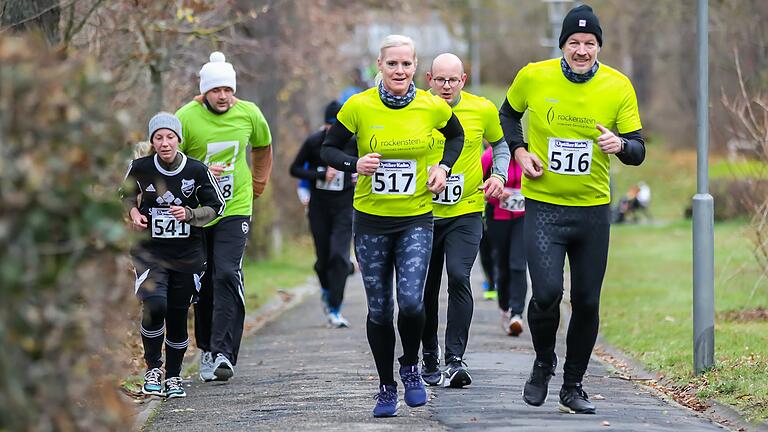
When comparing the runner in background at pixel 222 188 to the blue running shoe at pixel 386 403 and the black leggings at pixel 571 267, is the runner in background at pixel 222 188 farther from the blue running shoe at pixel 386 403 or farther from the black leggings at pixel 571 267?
the black leggings at pixel 571 267

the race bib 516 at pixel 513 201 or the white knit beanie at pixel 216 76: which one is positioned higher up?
the white knit beanie at pixel 216 76

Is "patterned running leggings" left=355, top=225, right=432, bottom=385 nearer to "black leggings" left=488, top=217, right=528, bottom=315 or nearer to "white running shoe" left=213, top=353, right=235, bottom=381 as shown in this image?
"white running shoe" left=213, top=353, right=235, bottom=381

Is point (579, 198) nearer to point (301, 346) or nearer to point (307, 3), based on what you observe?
point (301, 346)

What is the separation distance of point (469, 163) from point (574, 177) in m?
1.86

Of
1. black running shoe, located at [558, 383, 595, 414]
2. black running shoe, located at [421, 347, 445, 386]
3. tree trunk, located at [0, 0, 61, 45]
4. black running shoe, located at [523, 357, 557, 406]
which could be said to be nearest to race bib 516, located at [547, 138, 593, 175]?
black running shoe, located at [523, 357, 557, 406]

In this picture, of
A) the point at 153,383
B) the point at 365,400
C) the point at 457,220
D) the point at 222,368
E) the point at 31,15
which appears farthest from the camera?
the point at 31,15

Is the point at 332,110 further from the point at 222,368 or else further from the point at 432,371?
the point at 432,371

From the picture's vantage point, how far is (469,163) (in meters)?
10.1

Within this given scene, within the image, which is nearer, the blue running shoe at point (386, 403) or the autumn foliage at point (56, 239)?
the autumn foliage at point (56, 239)

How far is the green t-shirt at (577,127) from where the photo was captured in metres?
8.26

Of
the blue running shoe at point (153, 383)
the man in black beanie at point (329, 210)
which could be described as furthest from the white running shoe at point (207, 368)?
the man in black beanie at point (329, 210)

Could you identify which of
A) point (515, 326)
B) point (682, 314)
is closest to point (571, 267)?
point (515, 326)

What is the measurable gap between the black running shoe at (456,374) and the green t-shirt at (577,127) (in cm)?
169

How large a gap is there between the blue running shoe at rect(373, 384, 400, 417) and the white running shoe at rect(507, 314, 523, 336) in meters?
5.01
